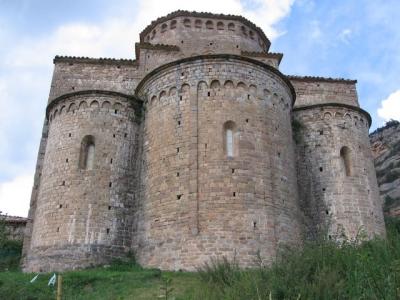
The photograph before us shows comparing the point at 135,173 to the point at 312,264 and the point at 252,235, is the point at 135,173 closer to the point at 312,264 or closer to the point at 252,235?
the point at 252,235

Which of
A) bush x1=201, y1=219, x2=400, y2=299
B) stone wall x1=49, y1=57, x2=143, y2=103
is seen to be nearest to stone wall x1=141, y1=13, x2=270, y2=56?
stone wall x1=49, y1=57, x2=143, y2=103

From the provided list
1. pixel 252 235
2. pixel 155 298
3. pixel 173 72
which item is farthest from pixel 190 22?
pixel 155 298

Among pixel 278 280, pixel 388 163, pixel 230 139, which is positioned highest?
pixel 388 163

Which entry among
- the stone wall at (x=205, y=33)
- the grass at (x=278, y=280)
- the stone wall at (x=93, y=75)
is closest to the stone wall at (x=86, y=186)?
the grass at (x=278, y=280)

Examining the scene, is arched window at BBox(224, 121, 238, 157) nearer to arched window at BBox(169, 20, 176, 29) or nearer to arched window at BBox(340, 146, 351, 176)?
arched window at BBox(340, 146, 351, 176)

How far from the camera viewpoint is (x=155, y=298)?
31.1 feet

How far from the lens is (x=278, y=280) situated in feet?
22.6

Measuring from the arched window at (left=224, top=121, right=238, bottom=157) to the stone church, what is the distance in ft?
0.12

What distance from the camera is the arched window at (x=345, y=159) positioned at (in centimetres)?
1650

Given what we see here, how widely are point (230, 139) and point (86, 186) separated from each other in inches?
194

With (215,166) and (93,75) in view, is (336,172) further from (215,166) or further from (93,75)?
(93,75)

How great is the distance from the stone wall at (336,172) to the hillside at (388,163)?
1081cm

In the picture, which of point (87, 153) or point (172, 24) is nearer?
point (87, 153)

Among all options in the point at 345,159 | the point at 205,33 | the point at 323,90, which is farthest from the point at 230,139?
the point at 205,33
